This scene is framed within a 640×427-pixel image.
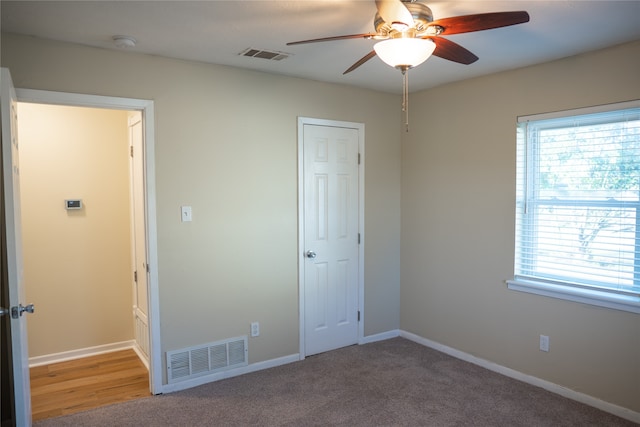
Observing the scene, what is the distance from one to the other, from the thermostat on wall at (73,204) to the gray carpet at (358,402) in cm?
183

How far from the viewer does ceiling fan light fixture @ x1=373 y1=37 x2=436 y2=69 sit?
1.96m

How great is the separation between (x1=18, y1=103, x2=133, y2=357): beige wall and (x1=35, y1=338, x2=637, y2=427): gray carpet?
1.26 meters

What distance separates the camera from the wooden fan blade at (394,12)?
181 centimetres

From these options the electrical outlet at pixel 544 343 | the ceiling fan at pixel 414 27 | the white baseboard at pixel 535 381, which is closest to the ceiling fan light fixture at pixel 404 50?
the ceiling fan at pixel 414 27

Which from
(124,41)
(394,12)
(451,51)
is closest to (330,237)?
(451,51)

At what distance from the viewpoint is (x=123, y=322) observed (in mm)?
4246

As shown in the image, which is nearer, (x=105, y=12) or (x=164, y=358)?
(x=105, y=12)

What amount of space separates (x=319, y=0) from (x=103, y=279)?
3.31 metres

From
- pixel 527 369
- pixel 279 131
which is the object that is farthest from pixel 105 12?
pixel 527 369

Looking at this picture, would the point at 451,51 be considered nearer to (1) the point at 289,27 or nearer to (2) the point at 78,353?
(1) the point at 289,27

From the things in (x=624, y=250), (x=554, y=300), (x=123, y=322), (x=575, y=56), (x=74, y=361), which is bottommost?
(x=74, y=361)

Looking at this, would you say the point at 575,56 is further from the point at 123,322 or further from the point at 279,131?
the point at 123,322

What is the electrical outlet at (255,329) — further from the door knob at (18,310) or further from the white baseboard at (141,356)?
the door knob at (18,310)

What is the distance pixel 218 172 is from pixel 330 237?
3.98 ft
